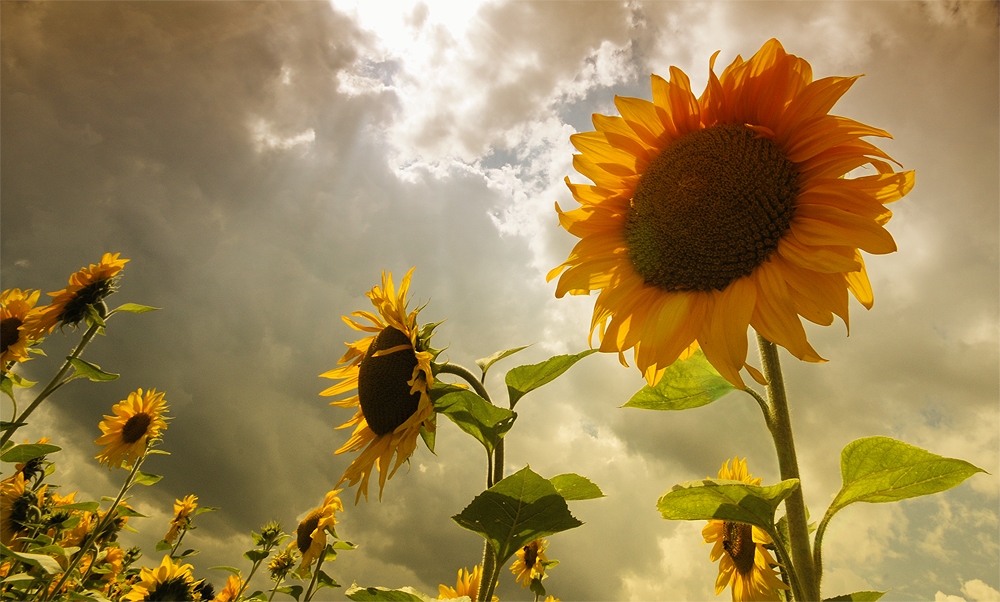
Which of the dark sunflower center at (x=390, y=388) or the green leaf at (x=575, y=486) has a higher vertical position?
the dark sunflower center at (x=390, y=388)

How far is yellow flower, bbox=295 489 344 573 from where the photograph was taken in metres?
5.19

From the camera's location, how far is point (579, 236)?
1996 millimetres

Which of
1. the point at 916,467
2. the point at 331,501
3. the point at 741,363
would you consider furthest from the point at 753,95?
the point at 331,501

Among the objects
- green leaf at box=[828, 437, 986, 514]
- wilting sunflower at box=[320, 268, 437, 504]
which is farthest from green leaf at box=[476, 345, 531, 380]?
green leaf at box=[828, 437, 986, 514]

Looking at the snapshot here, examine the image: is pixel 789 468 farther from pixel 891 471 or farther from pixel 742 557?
pixel 742 557

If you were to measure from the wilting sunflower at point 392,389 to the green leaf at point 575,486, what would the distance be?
58 cm

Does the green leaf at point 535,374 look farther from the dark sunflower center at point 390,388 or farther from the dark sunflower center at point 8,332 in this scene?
the dark sunflower center at point 8,332

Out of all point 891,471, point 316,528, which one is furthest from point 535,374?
point 316,528

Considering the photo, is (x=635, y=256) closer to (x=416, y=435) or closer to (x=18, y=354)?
(x=416, y=435)

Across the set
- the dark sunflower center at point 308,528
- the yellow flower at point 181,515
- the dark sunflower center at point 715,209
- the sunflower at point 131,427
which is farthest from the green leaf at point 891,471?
the yellow flower at point 181,515

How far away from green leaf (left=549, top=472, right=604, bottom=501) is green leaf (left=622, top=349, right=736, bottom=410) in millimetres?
275

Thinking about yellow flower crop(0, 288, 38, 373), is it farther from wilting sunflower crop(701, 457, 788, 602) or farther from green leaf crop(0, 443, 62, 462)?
wilting sunflower crop(701, 457, 788, 602)

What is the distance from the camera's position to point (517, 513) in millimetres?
1530

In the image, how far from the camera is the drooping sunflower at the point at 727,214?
1.45m
